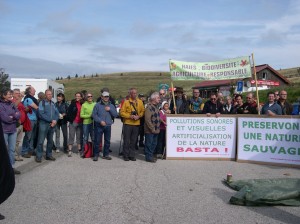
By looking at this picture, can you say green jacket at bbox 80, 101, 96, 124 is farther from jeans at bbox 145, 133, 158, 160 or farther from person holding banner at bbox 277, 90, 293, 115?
person holding banner at bbox 277, 90, 293, 115

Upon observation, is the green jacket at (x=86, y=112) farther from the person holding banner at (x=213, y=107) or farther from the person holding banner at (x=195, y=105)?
the person holding banner at (x=213, y=107)

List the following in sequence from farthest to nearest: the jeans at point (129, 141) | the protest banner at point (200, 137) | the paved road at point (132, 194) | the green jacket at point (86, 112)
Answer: the green jacket at point (86, 112) < the protest banner at point (200, 137) < the jeans at point (129, 141) < the paved road at point (132, 194)

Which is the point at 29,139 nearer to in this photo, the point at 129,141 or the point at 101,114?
the point at 101,114

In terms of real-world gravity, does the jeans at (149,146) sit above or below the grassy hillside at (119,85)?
below

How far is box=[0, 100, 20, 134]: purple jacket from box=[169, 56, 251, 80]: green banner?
16.3ft

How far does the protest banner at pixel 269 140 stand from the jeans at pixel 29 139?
5.98m

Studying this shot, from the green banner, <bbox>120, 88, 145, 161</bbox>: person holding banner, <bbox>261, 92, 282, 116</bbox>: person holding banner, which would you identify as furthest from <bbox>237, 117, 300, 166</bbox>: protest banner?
<bbox>120, 88, 145, 161</bbox>: person holding banner

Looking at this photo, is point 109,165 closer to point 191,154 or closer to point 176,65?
point 191,154

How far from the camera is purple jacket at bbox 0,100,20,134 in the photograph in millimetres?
8141

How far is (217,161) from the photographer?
1053cm

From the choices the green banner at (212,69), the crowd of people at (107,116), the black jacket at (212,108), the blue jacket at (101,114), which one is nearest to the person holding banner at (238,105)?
the crowd of people at (107,116)

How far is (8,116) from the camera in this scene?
8.18 metres

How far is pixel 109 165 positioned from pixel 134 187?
254cm

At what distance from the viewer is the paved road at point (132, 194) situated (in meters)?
5.41
